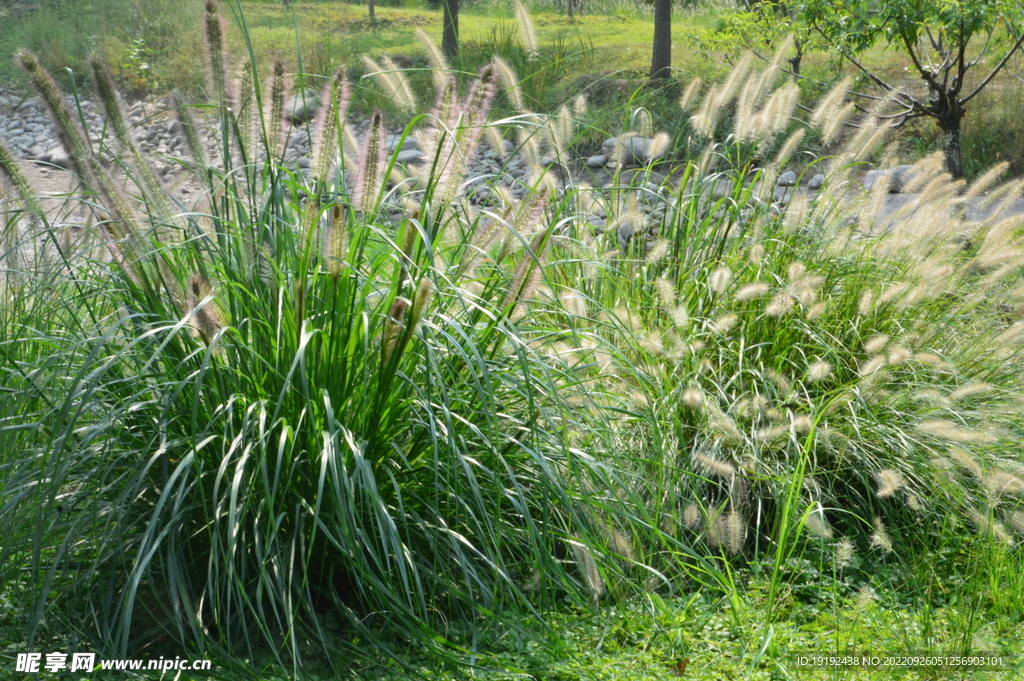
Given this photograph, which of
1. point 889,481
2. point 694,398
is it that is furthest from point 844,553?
point 694,398

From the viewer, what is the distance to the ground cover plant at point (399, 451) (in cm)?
196

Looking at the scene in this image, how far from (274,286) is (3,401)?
0.76 meters

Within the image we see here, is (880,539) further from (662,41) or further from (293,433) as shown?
(662,41)

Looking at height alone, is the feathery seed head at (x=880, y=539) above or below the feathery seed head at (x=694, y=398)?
below

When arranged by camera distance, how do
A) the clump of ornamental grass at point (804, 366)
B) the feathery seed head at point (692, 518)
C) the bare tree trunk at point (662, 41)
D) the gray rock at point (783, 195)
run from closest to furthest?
the feathery seed head at point (692, 518) → the clump of ornamental grass at point (804, 366) → the gray rock at point (783, 195) → the bare tree trunk at point (662, 41)

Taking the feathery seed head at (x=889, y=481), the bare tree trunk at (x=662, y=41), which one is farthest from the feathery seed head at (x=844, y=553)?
the bare tree trunk at (x=662, y=41)

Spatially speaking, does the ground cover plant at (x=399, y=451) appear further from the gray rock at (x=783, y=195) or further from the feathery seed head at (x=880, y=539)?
the gray rock at (x=783, y=195)

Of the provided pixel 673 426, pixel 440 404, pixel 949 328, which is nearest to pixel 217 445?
pixel 440 404

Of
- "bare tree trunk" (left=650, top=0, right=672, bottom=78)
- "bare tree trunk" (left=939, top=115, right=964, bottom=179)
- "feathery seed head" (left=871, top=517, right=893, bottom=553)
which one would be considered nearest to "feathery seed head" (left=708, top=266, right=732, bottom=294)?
"feathery seed head" (left=871, top=517, right=893, bottom=553)

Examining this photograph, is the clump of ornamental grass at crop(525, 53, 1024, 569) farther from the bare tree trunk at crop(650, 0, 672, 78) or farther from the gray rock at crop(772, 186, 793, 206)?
the bare tree trunk at crop(650, 0, 672, 78)

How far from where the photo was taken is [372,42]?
14.0 m

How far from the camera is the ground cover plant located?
1.96 meters

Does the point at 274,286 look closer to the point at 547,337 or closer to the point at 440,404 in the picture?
the point at 440,404

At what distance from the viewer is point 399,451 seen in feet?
6.54
